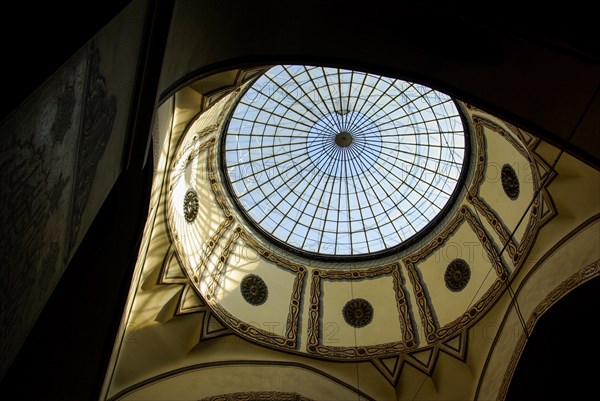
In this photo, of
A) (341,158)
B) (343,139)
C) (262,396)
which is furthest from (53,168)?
(341,158)

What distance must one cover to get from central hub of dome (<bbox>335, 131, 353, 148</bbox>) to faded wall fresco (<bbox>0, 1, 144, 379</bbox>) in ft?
29.0

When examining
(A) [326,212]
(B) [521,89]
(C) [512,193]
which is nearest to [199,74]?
(B) [521,89]

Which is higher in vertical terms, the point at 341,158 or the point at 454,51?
the point at 341,158

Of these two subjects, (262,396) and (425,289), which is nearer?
(262,396)

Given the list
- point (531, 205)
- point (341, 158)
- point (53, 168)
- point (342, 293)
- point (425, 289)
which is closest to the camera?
point (53, 168)

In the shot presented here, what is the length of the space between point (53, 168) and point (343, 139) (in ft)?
32.8

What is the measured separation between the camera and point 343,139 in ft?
39.9

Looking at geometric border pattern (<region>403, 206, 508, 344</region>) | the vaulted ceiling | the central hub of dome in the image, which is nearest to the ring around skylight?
the central hub of dome

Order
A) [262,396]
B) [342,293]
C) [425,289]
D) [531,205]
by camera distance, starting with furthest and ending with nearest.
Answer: [342,293] < [425,289] < [262,396] < [531,205]

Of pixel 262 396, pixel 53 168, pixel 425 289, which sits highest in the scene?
pixel 425 289

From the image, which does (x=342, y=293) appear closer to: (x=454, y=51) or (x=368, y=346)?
(x=368, y=346)

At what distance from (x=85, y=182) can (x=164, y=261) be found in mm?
7316

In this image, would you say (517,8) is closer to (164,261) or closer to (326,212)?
(164,261)

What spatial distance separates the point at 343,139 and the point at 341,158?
1.92 feet
